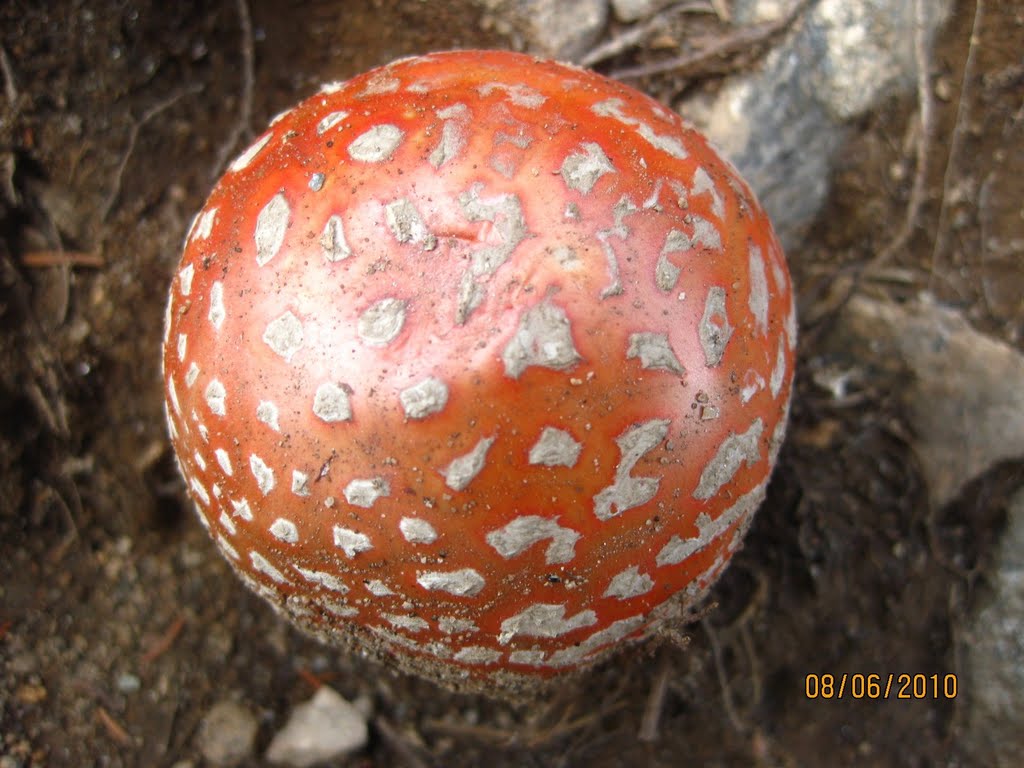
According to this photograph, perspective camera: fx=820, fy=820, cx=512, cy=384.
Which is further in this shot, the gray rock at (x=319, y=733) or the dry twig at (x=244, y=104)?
the dry twig at (x=244, y=104)

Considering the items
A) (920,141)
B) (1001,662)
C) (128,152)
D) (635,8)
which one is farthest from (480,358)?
(1001,662)

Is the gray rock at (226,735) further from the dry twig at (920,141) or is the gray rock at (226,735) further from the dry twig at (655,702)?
the dry twig at (920,141)

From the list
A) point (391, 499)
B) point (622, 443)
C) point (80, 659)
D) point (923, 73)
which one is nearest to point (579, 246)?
point (622, 443)

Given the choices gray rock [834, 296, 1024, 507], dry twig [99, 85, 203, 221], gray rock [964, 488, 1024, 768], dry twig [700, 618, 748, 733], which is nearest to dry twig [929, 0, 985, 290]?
gray rock [834, 296, 1024, 507]

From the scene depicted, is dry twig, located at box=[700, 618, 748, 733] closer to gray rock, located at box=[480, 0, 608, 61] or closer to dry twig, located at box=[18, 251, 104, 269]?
gray rock, located at box=[480, 0, 608, 61]

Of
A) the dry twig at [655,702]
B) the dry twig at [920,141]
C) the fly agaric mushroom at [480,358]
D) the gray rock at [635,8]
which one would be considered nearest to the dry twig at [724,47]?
the gray rock at [635,8]

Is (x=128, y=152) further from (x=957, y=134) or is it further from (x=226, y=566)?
(x=957, y=134)

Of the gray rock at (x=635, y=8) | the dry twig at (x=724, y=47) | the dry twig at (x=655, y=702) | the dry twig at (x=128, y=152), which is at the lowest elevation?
the dry twig at (x=655, y=702)
